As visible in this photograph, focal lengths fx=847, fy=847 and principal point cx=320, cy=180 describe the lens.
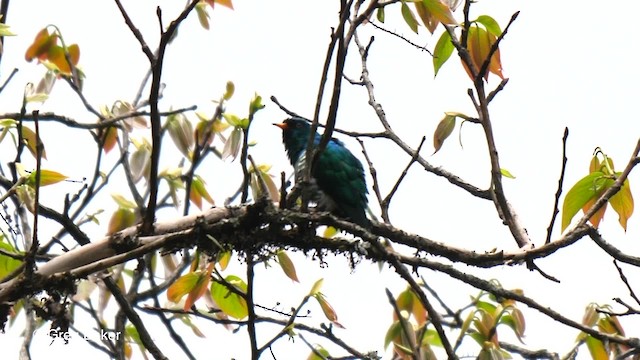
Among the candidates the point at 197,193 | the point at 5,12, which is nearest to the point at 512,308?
the point at 197,193

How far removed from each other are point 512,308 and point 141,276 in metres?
1.78

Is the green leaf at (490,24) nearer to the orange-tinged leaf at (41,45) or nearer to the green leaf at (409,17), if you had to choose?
the green leaf at (409,17)

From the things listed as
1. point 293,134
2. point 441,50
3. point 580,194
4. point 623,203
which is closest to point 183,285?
point 441,50

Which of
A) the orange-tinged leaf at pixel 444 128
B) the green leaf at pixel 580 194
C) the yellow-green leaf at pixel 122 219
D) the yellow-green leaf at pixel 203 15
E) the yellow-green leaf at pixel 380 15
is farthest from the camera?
the yellow-green leaf at pixel 203 15

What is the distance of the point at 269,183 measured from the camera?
12.0 ft

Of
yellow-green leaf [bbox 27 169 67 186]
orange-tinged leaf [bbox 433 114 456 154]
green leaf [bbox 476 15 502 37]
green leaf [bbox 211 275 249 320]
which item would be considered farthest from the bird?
yellow-green leaf [bbox 27 169 67 186]

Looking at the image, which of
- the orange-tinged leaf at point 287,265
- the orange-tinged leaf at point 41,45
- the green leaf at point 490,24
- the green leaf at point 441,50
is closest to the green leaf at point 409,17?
the green leaf at point 441,50

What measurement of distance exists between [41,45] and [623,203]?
8.31ft

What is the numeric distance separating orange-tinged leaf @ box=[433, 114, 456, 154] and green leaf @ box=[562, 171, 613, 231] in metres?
0.63

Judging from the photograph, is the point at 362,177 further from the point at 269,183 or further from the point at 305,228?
the point at 305,228

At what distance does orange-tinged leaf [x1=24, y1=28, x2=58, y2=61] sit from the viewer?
373 centimetres

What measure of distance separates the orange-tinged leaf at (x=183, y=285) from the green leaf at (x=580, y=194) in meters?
1.27

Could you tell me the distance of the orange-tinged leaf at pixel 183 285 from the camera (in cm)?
301

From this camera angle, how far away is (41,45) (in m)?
3.77
